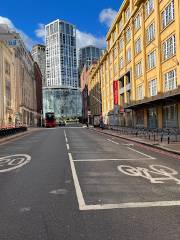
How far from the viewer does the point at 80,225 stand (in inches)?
241

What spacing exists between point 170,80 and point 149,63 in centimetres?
897

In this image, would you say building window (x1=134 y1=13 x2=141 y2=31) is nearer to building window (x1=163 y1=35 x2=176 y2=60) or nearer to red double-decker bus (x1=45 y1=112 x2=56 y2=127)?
building window (x1=163 y1=35 x2=176 y2=60)

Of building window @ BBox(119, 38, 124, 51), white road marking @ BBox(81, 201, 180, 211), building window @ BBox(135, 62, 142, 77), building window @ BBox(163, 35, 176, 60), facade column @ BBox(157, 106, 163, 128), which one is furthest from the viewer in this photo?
building window @ BBox(119, 38, 124, 51)

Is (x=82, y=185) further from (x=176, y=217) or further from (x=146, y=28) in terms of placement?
(x=146, y=28)

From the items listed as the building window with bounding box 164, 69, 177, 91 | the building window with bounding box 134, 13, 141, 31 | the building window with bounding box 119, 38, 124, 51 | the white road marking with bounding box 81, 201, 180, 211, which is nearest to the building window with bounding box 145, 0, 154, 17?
the building window with bounding box 134, 13, 141, 31

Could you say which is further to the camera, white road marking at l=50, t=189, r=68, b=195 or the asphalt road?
white road marking at l=50, t=189, r=68, b=195

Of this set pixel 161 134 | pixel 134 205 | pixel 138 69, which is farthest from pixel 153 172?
pixel 138 69

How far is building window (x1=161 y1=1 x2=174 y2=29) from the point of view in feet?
124

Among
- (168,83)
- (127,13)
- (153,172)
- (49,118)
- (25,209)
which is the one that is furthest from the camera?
(49,118)

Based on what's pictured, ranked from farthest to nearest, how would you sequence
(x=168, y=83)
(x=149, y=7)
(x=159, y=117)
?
1. (x=149, y=7)
2. (x=159, y=117)
3. (x=168, y=83)

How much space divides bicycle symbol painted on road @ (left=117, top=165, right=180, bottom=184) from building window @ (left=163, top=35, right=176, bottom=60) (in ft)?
85.2

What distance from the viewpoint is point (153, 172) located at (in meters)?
12.1

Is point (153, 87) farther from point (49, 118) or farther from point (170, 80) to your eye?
point (49, 118)

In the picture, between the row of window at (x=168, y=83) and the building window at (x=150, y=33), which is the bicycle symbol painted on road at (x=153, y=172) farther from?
the building window at (x=150, y=33)
